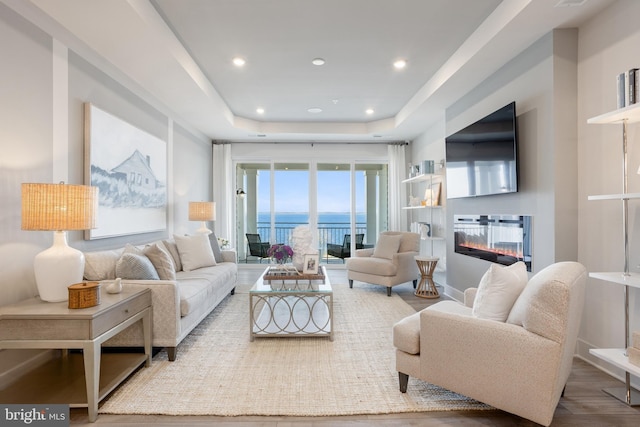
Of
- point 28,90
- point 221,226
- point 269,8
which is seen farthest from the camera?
point 221,226

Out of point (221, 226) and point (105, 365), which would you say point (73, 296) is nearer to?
point (105, 365)

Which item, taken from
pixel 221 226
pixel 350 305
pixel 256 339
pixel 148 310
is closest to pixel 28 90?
pixel 148 310

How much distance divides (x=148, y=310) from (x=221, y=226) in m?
4.48

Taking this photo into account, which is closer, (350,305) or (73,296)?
(73,296)

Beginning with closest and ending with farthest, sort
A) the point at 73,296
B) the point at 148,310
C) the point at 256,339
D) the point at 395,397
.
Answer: the point at 73,296 → the point at 395,397 → the point at 148,310 → the point at 256,339

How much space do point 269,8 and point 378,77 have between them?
188 cm

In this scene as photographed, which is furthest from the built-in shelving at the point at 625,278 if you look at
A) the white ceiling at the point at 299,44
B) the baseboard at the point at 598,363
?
the white ceiling at the point at 299,44

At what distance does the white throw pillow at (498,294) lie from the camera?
1.97 meters

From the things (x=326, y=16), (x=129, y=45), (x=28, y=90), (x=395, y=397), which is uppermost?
(x=326, y=16)

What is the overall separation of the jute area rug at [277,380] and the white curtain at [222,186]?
3677 millimetres

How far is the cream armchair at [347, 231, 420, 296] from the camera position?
4.87 m

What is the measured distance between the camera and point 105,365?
2.48 m

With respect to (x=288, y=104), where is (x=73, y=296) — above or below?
below

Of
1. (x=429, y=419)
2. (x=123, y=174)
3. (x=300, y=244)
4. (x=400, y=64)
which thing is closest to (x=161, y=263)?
(x=123, y=174)
